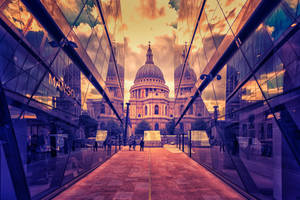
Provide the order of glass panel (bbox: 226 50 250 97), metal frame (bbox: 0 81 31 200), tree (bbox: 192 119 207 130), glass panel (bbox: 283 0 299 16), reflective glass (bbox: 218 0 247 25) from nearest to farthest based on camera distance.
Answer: glass panel (bbox: 283 0 299 16)
metal frame (bbox: 0 81 31 200)
reflective glass (bbox: 218 0 247 25)
glass panel (bbox: 226 50 250 97)
tree (bbox: 192 119 207 130)

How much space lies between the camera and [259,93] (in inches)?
218

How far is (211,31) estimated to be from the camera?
1007 centimetres

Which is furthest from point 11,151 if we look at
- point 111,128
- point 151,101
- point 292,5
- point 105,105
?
point 151,101

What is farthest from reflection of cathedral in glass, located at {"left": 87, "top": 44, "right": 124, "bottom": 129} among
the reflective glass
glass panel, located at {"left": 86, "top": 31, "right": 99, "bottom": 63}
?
the reflective glass

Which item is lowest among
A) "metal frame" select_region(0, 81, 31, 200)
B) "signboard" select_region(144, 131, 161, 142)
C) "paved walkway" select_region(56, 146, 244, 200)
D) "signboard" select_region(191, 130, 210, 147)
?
"signboard" select_region(144, 131, 161, 142)

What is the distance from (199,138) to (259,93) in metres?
12.6

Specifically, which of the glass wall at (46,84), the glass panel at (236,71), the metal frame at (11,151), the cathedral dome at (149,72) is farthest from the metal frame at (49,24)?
the cathedral dome at (149,72)

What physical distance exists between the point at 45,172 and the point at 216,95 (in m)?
9.29

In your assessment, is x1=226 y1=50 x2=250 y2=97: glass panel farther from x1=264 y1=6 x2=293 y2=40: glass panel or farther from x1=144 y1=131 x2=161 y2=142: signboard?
x1=144 y1=131 x2=161 y2=142: signboard

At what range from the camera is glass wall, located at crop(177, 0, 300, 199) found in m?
4.32

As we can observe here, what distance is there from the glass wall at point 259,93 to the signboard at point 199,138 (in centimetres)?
581

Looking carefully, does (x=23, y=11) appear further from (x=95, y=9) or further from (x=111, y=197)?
(x=95, y=9)

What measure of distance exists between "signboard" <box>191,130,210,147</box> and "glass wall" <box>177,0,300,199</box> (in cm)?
581

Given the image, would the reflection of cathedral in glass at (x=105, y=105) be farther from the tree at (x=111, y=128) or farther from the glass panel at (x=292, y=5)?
the glass panel at (x=292, y=5)
